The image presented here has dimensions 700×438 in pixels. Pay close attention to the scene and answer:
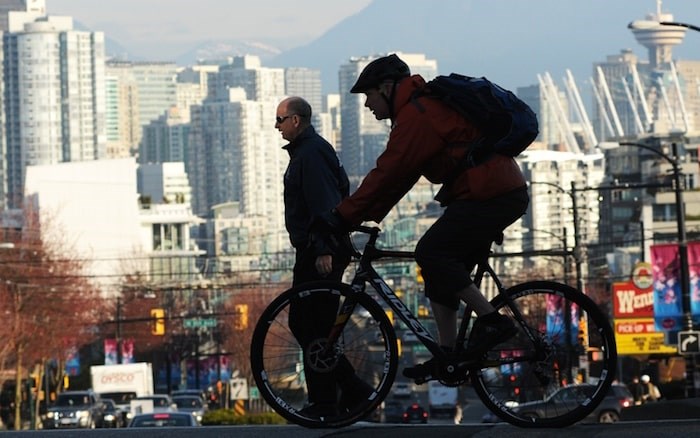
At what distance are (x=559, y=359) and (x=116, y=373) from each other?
6812 cm

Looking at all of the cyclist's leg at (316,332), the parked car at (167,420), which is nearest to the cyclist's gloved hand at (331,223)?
the cyclist's leg at (316,332)

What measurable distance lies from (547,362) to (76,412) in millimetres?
45061

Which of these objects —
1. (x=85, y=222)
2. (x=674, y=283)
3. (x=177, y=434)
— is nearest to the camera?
(x=177, y=434)

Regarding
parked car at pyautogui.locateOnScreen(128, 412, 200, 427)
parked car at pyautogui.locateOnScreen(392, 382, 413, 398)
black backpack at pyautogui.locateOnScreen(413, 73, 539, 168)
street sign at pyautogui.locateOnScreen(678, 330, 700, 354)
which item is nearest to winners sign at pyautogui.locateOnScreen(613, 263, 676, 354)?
street sign at pyautogui.locateOnScreen(678, 330, 700, 354)

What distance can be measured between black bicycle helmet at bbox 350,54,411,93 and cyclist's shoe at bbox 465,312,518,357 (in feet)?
4.13

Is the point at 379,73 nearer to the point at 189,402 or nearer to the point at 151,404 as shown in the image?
the point at 151,404

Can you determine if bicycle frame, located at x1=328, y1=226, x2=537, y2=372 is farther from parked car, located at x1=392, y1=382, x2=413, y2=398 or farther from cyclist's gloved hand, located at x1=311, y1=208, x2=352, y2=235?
parked car, located at x1=392, y1=382, x2=413, y2=398

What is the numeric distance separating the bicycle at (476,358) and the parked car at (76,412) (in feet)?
137

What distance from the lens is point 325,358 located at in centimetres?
1082

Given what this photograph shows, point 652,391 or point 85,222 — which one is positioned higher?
point 85,222

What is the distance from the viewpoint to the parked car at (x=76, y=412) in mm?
53562

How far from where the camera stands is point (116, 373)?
7775 cm

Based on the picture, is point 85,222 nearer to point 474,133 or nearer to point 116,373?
point 116,373

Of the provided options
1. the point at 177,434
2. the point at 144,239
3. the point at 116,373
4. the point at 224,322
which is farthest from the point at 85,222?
the point at 177,434
